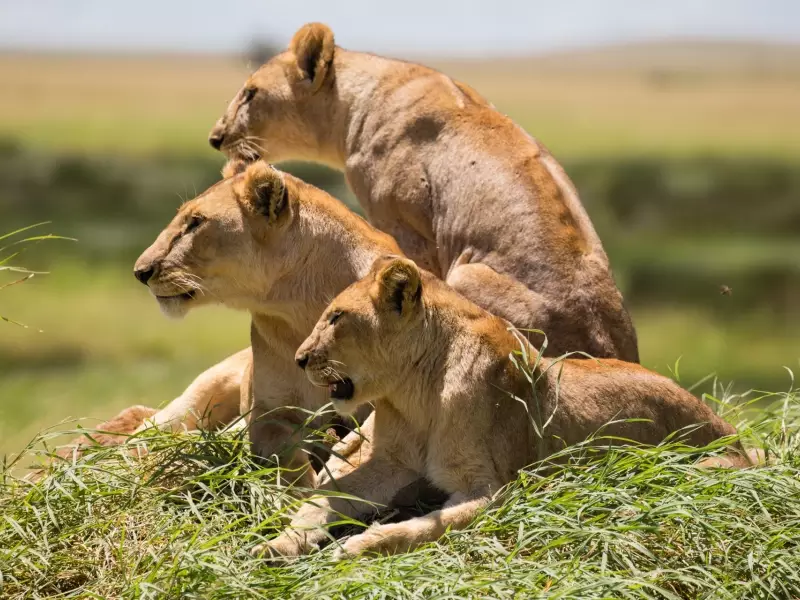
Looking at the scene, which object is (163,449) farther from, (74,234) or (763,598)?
(74,234)

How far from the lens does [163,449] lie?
5.99m

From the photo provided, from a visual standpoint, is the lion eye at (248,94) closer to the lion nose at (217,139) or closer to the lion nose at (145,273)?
the lion nose at (217,139)

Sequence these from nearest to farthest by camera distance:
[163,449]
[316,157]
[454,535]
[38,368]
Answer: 1. [454,535]
2. [163,449]
3. [316,157]
4. [38,368]

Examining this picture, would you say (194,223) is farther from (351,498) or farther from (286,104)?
(286,104)

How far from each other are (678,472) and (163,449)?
7.75 ft

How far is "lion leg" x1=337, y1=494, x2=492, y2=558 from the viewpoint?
5180 millimetres

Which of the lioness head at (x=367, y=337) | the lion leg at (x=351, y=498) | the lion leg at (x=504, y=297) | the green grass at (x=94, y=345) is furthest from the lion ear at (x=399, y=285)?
the green grass at (x=94, y=345)

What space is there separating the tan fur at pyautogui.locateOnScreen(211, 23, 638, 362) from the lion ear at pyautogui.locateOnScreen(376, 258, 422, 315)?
1358 mm

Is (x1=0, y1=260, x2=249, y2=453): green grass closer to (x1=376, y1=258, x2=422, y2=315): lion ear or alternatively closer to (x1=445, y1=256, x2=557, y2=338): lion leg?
(x1=445, y1=256, x2=557, y2=338): lion leg

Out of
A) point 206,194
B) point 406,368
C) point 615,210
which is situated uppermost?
point 206,194

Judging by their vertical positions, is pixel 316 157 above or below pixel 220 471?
above

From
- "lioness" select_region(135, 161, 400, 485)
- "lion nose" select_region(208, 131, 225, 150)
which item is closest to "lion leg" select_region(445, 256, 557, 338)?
"lioness" select_region(135, 161, 400, 485)

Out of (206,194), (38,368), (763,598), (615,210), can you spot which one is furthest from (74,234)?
(763,598)

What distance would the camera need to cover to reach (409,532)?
524 cm
